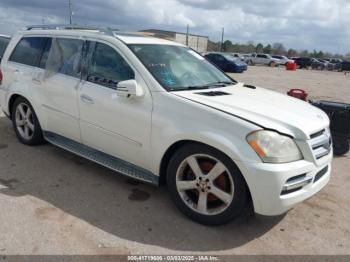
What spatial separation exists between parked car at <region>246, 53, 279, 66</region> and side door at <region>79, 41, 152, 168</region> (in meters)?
42.2

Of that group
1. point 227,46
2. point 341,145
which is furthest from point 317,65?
point 341,145

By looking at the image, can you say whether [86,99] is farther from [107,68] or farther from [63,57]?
[63,57]

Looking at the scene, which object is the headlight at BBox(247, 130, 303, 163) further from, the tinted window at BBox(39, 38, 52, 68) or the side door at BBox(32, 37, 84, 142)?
the tinted window at BBox(39, 38, 52, 68)

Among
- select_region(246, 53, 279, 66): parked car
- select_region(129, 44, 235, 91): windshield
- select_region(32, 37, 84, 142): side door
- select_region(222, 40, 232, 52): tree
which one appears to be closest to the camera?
select_region(129, 44, 235, 91): windshield

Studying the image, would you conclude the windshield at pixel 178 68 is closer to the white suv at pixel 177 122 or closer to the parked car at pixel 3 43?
the white suv at pixel 177 122

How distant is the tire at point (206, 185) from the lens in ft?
10.1

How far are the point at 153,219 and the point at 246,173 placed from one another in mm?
1105

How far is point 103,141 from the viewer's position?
13.2 ft

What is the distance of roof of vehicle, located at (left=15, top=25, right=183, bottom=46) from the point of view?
4086mm

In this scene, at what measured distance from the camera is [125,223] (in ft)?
11.0

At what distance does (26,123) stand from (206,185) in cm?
328

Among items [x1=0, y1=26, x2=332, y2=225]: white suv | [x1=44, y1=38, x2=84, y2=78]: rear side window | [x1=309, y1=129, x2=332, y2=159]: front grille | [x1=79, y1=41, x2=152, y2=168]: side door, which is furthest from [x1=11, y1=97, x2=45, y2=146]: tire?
[x1=309, y1=129, x2=332, y2=159]: front grille

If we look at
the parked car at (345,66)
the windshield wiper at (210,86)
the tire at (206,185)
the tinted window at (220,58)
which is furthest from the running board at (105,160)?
the parked car at (345,66)

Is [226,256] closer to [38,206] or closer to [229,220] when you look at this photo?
[229,220]
